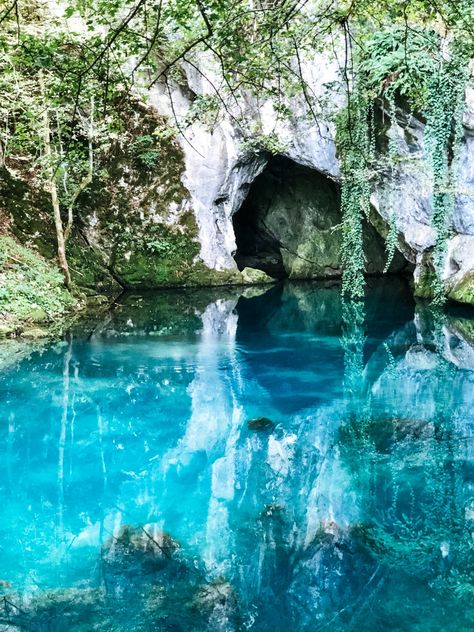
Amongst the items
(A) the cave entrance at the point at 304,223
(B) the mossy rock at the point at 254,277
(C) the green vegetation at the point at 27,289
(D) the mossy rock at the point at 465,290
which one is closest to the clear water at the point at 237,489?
(C) the green vegetation at the point at 27,289

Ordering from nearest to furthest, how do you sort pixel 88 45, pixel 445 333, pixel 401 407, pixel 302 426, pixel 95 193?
pixel 88 45, pixel 302 426, pixel 401 407, pixel 445 333, pixel 95 193

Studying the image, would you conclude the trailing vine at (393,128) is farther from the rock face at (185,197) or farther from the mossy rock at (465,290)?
the rock face at (185,197)

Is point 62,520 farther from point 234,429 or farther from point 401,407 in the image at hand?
point 401,407

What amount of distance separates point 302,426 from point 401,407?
150 cm

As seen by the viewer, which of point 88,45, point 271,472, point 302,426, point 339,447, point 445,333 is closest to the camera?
point 88,45

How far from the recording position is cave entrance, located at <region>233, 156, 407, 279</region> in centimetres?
2180

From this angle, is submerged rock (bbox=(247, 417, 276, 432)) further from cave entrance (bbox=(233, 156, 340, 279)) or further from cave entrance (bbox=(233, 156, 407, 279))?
cave entrance (bbox=(233, 156, 340, 279))

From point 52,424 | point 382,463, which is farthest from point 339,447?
point 52,424

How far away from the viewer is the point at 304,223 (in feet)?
73.0

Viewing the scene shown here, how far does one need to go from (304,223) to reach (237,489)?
1780cm

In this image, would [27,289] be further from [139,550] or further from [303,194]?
[303,194]

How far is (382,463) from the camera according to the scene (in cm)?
585

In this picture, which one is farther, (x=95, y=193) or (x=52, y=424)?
(x=95, y=193)

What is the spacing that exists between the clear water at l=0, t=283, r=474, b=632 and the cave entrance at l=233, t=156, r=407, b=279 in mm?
11686
